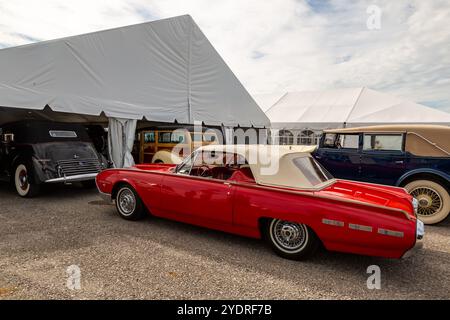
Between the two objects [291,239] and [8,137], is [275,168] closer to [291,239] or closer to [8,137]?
[291,239]

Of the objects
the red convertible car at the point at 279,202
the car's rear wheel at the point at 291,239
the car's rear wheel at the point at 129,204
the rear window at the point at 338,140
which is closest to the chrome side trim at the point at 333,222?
the red convertible car at the point at 279,202

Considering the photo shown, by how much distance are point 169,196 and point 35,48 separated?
5.49 meters

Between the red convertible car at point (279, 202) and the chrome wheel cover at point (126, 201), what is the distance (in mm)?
24

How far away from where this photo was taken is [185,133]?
902 centimetres

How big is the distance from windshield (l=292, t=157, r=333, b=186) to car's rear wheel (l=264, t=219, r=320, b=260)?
0.61 meters

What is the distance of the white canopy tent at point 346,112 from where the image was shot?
44.9 feet

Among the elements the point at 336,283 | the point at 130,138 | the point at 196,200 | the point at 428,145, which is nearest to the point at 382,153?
the point at 428,145

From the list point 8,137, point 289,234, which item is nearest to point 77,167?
point 8,137

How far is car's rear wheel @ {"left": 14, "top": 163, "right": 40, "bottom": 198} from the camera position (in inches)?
229

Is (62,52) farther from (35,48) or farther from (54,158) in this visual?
(54,158)

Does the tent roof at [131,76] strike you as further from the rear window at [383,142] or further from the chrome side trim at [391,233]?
the chrome side trim at [391,233]

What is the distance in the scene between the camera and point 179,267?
9.64 feet

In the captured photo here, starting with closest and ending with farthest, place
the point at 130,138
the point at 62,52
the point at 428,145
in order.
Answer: the point at 428,145
the point at 62,52
the point at 130,138

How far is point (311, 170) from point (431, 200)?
2.75 metres
